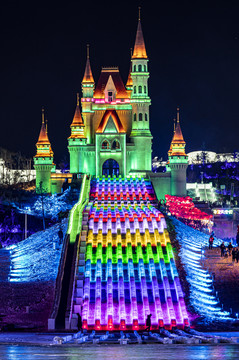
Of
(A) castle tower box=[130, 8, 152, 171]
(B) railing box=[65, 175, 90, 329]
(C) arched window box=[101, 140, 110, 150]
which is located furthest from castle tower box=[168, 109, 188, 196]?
(B) railing box=[65, 175, 90, 329]

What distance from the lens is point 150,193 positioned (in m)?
61.1

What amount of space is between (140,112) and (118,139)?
11.1 feet

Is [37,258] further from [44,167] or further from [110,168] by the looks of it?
[44,167]

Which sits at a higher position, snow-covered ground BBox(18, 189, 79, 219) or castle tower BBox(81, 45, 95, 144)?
castle tower BBox(81, 45, 95, 144)

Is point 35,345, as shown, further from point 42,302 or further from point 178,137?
point 178,137

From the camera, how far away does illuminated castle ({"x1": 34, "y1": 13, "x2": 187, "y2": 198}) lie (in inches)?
2948

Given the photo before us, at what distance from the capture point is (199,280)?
3778cm

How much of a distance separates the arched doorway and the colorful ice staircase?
28291 millimetres

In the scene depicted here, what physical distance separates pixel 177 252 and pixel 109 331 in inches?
398

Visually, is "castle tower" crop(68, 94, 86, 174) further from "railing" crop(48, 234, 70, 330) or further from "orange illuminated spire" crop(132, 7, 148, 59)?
"railing" crop(48, 234, 70, 330)

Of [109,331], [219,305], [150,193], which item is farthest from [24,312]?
[150,193]

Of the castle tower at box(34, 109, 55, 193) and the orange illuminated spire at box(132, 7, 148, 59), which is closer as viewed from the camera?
the orange illuminated spire at box(132, 7, 148, 59)

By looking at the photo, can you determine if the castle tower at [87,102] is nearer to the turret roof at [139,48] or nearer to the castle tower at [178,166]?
the turret roof at [139,48]

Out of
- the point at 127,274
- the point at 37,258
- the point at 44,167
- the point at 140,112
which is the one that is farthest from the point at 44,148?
the point at 127,274
